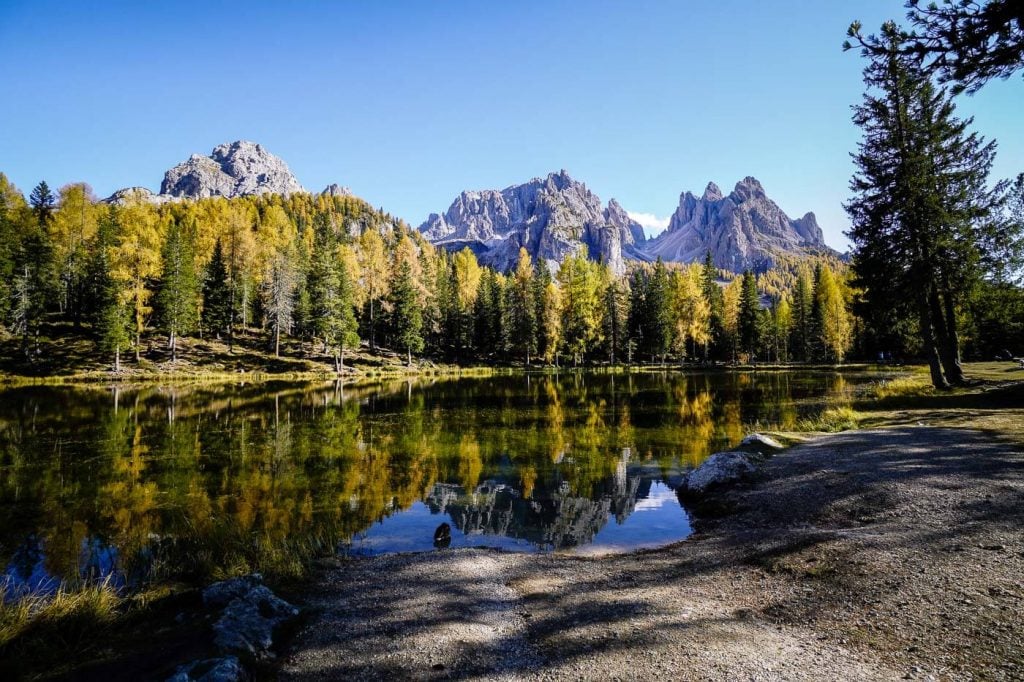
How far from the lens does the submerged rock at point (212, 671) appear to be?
5305mm

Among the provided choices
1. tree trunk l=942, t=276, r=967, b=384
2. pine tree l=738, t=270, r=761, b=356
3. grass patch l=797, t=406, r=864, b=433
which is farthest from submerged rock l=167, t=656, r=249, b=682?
pine tree l=738, t=270, r=761, b=356

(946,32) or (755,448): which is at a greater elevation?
(946,32)

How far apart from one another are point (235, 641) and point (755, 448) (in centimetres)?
1677

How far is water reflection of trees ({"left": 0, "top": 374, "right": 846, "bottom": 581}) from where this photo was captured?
1165cm

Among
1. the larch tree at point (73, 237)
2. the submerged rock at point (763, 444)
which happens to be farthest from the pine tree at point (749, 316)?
the larch tree at point (73, 237)

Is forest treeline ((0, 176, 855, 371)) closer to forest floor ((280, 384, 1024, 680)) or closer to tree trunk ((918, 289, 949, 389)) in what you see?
tree trunk ((918, 289, 949, 389))

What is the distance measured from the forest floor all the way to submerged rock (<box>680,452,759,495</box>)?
2.25m

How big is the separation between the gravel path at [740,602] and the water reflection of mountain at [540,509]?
183cm

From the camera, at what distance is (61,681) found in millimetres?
5926

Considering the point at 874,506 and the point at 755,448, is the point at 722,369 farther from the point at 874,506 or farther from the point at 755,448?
the point at 874,506

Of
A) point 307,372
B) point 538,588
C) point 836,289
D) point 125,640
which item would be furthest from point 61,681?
point 836,289

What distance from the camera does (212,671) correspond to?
17.8ft

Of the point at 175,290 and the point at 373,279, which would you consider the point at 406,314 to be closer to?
the point at 373,279

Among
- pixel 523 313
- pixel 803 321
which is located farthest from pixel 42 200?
pixel 803 321
